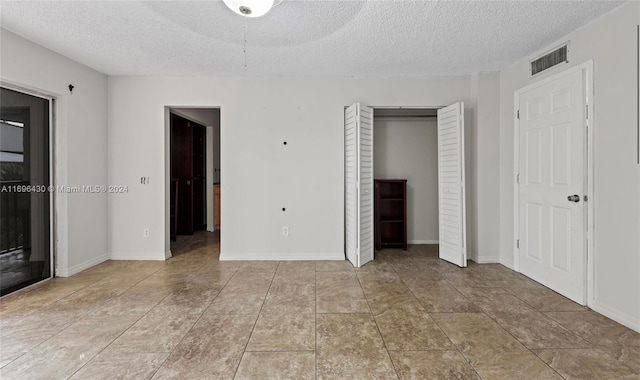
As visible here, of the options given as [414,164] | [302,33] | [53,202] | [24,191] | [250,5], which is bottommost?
[53,202]

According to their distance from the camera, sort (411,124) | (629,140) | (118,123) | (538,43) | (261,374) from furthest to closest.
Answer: (411,124)
(118,123)
(538,43)
(629,140)
(261,374)

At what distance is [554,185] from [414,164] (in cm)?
239

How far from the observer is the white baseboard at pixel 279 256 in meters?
4.40

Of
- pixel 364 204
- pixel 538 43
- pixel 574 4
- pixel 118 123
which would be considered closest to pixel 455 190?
pixel 364 204

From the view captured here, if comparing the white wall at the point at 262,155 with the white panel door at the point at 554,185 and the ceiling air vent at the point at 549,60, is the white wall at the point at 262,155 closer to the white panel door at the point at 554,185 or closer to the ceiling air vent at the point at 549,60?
the ceiling air vent at the point at 549,60

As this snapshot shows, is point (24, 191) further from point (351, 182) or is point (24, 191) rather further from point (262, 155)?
point (351, 182)

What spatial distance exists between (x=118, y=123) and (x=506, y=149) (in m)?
5.03

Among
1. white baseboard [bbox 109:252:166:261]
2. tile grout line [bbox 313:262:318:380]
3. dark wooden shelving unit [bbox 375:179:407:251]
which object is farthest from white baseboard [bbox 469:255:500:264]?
white baseboard [bbox 109:252:166:261]

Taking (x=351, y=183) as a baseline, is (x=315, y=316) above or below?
below

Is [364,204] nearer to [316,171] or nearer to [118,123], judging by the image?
[316,171]

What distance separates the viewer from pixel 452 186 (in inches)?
165

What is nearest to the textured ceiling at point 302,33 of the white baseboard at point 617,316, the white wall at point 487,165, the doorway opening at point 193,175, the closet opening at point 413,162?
the white wall at point 487,165

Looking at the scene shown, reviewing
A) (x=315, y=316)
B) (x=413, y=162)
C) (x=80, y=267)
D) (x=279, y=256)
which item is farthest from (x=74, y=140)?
(x=413, y=162)

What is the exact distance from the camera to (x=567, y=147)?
302 cm
